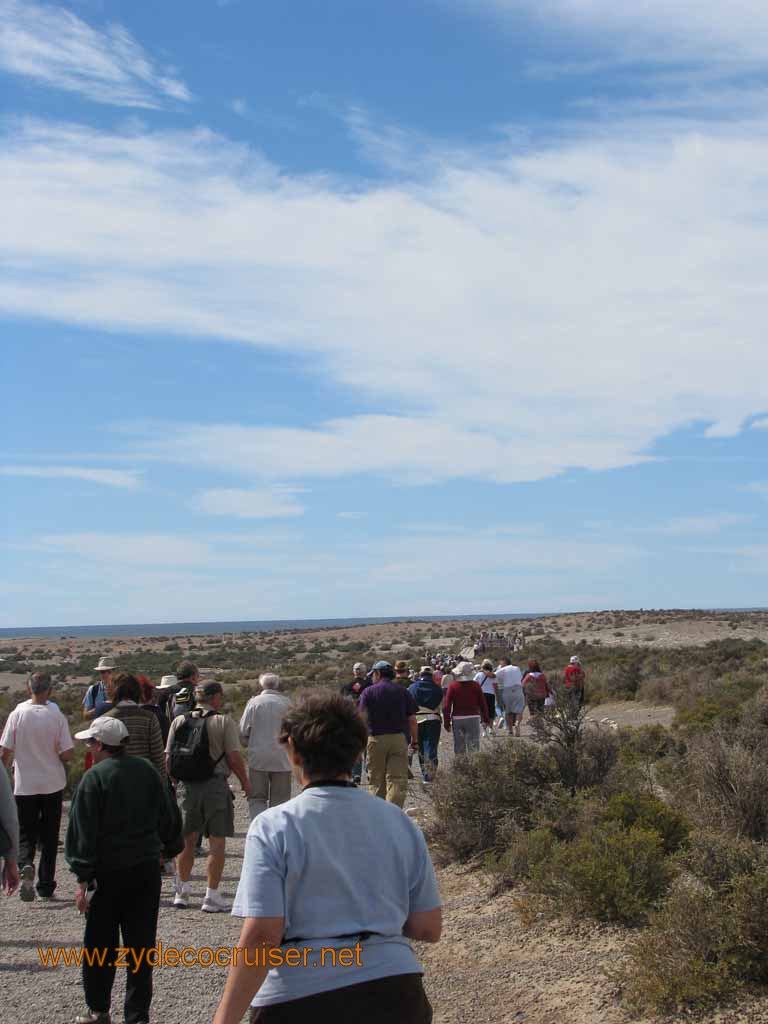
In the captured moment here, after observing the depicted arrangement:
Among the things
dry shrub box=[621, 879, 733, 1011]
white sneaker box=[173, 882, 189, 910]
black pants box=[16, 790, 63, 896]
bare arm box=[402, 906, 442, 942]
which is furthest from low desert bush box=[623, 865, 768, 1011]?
black pants box=[16, 790, 63, 896]

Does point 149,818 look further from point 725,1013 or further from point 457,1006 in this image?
point 725,1013

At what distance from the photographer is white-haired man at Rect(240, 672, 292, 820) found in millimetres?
8602

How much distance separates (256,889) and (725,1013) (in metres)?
3.35

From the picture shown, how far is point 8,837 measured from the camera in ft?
18.2

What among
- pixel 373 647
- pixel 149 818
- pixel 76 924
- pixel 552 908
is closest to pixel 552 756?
pixel 552 908

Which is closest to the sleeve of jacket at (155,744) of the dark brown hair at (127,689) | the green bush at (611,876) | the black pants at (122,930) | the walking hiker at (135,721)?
the walking hiker at (135,721)

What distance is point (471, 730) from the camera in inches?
502

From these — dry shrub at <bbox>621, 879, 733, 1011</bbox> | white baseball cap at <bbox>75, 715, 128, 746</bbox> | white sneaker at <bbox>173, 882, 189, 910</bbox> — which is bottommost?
white sneaker at <bbox>173, 882, 189, 910</bbox>

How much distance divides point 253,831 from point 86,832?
2459mm

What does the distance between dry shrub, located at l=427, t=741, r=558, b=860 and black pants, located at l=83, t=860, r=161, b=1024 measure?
14.3ft

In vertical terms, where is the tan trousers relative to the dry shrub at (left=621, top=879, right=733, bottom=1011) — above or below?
above

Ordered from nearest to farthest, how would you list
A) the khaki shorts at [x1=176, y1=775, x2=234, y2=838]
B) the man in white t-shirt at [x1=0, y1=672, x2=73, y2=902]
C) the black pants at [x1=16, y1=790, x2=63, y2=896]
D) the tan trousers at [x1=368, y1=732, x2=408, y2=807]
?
the khaki shorts at [x1=176, y1=775, x2=234, y2=838], the man in white t-shirt at [x1=0, y1=672, x2=73, y2=902], the black pants at [x1=16, y1=790, x2=63, y2=896], the tan trousers at [x1=368, y1=732, x2=408, y2=807]

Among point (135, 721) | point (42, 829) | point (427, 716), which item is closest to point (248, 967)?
point (135, 721)

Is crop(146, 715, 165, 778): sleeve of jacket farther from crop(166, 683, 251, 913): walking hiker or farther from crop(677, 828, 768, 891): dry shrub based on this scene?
crop(677, 828, 768, 891): dry shrub
